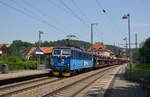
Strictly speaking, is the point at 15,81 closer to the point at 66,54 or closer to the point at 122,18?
the point at 66,54

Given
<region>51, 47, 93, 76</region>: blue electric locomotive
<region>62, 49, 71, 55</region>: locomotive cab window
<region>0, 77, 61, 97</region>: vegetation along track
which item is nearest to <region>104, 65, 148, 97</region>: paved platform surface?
<region>0, 77, 61, 97</region>: vegetation along track

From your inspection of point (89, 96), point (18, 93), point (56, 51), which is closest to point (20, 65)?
point (56, 51)

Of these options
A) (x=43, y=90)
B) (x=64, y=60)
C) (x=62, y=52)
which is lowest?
(x=43, y=90)

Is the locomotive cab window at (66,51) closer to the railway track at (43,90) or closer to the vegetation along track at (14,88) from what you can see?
the railway track at (43,90)

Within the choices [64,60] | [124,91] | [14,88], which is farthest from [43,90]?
[64,60]

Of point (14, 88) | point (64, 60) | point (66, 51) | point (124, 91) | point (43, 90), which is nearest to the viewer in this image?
point (124, 91)

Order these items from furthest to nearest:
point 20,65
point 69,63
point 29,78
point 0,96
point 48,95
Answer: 1. point 20,65
2. point 69,63
3. point 29,78
4. point 48,95
5. point 0,96

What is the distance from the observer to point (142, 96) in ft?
35.5

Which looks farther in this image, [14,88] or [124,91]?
[14,88]

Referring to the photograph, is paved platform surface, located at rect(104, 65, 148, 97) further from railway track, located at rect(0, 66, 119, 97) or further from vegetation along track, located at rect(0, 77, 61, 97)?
vegetation along track, located at rect(0, 77, 61, 97)

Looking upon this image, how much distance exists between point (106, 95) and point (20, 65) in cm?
2209

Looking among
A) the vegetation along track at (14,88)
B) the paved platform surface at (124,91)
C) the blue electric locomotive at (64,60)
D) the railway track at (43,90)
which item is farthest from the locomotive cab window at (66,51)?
the paved platform surface at (124,91)

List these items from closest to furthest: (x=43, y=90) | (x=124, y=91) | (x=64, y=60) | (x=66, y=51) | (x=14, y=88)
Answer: (x=124, y=91) < (x=43, y=90) < (x=14, y=88) < (x=64, y=60) < (x=66, y=51)

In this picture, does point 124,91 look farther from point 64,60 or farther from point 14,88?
point 64,60
